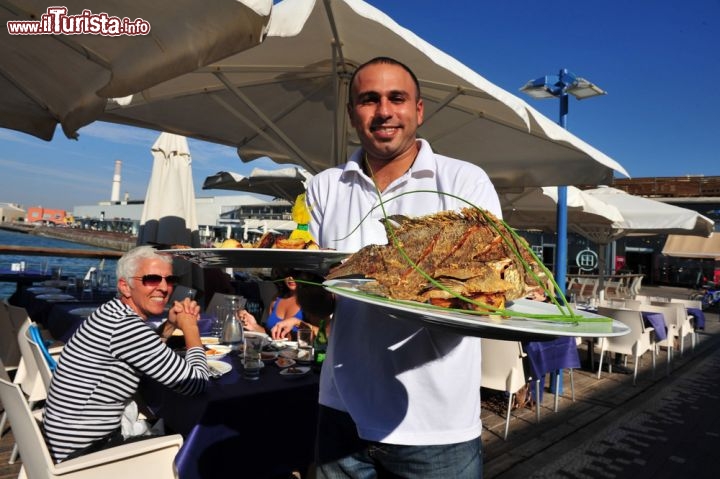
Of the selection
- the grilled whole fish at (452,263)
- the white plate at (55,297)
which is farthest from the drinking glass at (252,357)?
the white plate at (55,297)

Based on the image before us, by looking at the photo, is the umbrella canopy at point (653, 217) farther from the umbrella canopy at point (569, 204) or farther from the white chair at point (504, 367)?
the white chair at point (504, 367)

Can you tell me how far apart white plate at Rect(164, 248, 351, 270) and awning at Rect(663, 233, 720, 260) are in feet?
98.1

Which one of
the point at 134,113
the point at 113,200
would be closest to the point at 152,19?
the point at 134,113

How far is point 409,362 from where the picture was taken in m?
1.37

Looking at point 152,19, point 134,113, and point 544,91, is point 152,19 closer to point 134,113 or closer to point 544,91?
point 134,113

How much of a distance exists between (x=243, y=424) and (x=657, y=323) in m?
7.78

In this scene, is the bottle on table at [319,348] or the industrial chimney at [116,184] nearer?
the bottle on table at [319,348]

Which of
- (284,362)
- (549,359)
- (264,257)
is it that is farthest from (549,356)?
(264,257)

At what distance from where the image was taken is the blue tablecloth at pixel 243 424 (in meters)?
2.26

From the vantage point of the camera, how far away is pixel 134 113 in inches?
206

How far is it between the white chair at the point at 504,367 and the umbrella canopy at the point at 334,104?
7.00 feet

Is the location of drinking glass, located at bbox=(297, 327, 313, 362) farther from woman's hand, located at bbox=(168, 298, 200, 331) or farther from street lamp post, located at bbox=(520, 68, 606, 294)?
street lamp post, located at bbox=(520, 68, 606, 294)

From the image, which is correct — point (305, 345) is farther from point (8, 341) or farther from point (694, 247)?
point (694, 247)

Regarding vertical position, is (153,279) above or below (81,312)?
above
